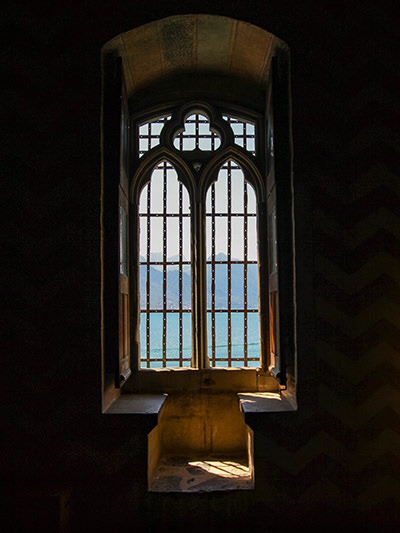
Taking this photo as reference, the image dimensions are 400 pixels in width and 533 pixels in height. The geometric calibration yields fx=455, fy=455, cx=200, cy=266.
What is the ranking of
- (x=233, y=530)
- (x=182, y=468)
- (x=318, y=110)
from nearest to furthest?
1. (x=233, y=530)
2. (x=318, y=110)
3. (x=182, y=468)

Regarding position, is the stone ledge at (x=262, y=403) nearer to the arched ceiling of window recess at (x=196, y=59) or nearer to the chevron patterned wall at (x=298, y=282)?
the chevron patterned wall at (x=298, y=282)

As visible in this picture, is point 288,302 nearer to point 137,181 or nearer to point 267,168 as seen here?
point 267,168

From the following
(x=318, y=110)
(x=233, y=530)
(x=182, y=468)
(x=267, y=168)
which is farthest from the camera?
(x=267, y=168)

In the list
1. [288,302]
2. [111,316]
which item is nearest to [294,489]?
[288,302]

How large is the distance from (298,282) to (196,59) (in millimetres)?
2809

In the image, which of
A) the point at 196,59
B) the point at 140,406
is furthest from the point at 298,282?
the point at 196,59

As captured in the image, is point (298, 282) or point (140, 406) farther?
point (140, 406)

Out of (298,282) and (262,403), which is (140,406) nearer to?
(262,403)

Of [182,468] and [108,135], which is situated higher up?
[108,135]

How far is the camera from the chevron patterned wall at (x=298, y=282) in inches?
153

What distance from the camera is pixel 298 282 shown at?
4027mm

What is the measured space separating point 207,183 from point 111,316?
2.09 meters

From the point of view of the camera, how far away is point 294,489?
12.8 ft

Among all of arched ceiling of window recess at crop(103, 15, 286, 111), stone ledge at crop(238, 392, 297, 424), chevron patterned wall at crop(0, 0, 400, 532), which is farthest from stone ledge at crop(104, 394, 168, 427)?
arched ceiling of window recess at crop(103, 15, 286, 111)
